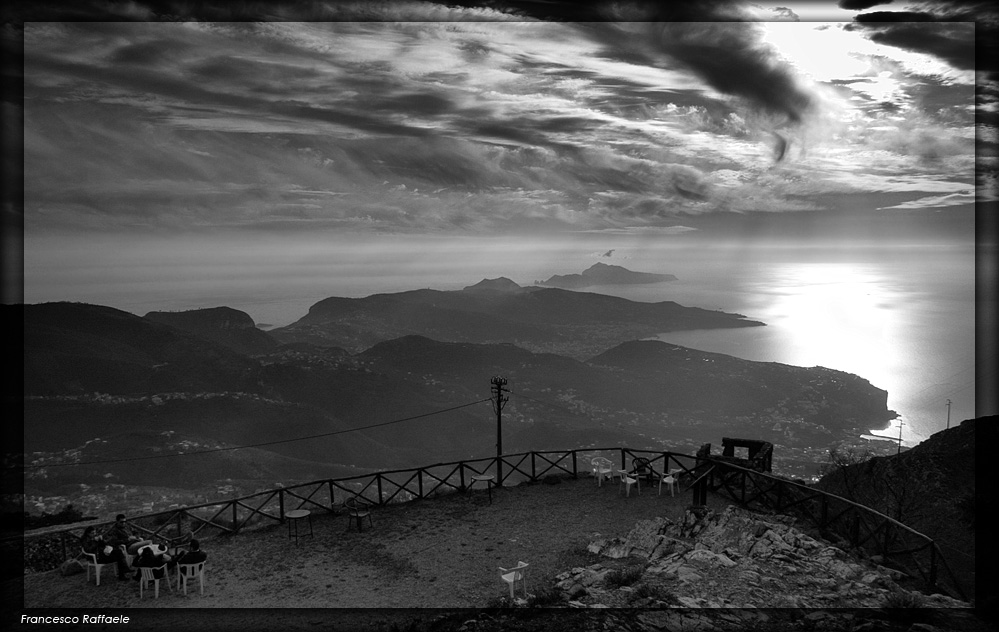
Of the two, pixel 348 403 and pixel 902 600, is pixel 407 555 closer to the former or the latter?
pixel 902 600

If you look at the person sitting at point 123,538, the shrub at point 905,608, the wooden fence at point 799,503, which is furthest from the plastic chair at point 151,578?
the shrub at point 905,608

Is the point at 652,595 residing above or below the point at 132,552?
below

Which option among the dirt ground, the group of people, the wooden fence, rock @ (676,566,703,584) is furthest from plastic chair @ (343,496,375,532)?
the wooden fence

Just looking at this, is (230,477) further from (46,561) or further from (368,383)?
(46,561)

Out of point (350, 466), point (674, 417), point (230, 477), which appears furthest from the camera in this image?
point (674, 417)

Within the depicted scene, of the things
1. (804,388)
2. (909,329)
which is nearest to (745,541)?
(909,329)

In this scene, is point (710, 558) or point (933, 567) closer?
point (933, 567)

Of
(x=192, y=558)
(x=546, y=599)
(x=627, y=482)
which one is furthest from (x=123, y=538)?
(x=627, y=482)
